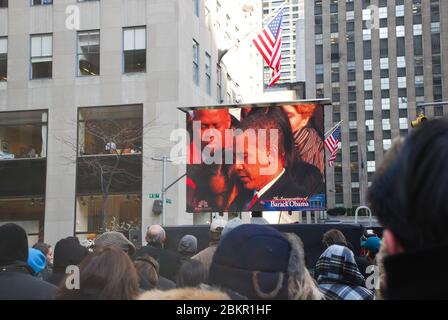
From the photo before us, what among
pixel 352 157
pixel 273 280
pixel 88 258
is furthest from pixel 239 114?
pixel 352 157

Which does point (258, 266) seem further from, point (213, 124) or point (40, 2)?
point (40, 2)

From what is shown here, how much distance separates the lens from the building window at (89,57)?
33.0 m

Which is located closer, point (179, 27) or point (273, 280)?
point (273, 280)

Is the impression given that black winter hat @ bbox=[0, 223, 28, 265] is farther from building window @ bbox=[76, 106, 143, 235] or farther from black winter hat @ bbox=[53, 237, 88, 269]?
building window @ bbox=[76, 106, 143, 235]

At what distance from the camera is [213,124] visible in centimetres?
1034

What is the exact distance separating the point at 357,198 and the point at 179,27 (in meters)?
79.3

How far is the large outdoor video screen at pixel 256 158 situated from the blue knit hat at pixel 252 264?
22.8 feet

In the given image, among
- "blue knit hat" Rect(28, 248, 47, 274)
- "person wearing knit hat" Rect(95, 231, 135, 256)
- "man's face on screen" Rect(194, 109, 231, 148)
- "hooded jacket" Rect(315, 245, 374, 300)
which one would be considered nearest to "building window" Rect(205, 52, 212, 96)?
"man's face on screen" Rect(194, 109, 231, 148)

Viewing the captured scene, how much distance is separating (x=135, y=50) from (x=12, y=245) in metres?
29.2

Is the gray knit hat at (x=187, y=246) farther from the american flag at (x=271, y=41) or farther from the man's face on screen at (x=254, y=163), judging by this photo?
the american flag at (x=271, y=41)

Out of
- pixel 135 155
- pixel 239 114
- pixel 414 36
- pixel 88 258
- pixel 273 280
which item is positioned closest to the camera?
pixel 273 280

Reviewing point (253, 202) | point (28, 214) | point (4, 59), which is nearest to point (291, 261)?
point (253, 202)
